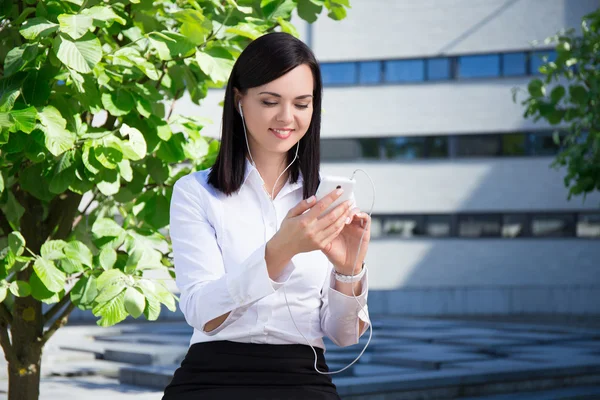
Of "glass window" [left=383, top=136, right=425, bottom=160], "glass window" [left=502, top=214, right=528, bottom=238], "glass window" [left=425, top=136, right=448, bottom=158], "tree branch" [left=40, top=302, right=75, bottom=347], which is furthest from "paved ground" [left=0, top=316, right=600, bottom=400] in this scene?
"glass window" [left=383, top=136, right=425, bottom=160]

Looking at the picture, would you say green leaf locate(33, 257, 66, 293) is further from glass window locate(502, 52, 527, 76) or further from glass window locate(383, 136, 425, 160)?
glass window locate(502, 52, 527, 76)

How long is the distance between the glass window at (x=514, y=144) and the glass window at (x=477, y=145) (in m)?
0.22

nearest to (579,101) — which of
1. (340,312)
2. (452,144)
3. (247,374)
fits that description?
(340,312)

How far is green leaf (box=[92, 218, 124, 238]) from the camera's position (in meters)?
3.94

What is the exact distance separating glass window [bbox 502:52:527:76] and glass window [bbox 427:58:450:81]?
1.83 metres

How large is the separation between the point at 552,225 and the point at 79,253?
27461 mm

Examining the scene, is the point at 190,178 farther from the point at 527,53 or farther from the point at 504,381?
the point at 527,53

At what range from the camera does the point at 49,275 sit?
3643mm

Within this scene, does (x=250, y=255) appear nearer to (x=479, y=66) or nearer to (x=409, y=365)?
(x=409, y=365)

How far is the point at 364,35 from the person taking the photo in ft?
102

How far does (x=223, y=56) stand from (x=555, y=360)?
10.8 metres

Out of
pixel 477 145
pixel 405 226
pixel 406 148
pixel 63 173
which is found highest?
pixel 63 173

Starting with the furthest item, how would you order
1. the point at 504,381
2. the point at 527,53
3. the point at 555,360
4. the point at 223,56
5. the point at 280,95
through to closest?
the point at 527,53 < the point at 555,360 < the point at 504,381 < the point at 223,56 < the point at 280,95

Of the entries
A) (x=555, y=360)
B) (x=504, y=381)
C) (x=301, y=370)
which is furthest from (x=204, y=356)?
(x=555, y=360)
